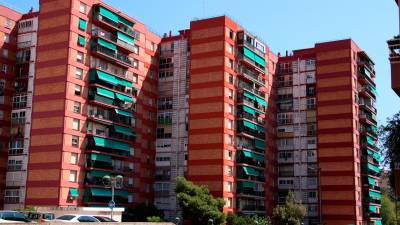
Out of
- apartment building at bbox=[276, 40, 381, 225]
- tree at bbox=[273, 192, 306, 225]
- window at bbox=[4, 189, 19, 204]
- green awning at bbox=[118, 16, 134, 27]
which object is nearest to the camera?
window at bbox=[4, 189, 19, 204]

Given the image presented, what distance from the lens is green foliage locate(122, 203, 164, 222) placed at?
259 ft

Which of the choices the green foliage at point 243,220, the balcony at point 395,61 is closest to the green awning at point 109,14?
the green foliage at point 243,220

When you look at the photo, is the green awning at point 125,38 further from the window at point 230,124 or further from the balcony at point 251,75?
the window at point 230,124

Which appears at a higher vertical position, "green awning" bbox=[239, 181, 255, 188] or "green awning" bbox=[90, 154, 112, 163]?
"green awning" bbox=[90, 154, 112, 163]

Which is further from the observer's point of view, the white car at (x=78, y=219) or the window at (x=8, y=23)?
the window at (x=8, y=23)

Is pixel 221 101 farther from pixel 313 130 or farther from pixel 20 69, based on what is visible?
pixel 20 69

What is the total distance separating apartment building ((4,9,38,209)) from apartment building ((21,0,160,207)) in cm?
286

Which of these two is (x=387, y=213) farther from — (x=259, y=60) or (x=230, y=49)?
(x=230, y=49)

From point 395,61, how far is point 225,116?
5234cm

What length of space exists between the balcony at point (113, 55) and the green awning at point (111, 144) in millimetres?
11480

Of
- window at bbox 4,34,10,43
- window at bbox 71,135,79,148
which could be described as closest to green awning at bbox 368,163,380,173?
window at bbox 71,135,79,148

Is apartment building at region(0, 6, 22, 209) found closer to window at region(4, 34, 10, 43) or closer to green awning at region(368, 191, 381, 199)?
window at region(4, 34, 10, 43)

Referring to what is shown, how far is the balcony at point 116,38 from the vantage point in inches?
3113

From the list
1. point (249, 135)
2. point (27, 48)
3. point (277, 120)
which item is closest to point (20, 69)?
point (27, 48)
